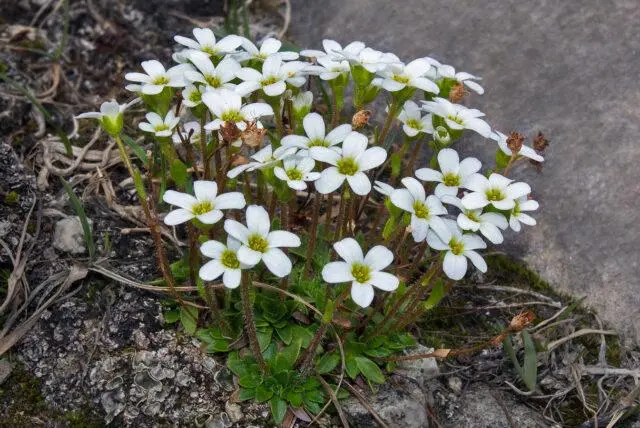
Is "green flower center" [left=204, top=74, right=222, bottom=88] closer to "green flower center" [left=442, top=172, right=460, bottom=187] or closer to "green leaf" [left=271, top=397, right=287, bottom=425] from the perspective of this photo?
"green flower center" [left=442, top=172, right=460, bottom=187]

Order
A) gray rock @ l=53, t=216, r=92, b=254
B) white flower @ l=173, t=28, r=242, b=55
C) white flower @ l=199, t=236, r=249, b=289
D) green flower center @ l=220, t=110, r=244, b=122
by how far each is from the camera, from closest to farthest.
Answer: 1. white flower @ l=199, t=236, r=249, b=289
2. green flower center @ l=220, t=110, r=244, b=122
3. white flower @ l=173, t=28, r=242, b=55
4. gray rock @ l=53, t=216, r=92, b=254

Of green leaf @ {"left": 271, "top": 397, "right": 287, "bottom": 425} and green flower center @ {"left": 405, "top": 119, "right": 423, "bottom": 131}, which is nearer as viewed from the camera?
green leaf @ {"left": 271, "top": 397, "right": 287, "bottom": 425}

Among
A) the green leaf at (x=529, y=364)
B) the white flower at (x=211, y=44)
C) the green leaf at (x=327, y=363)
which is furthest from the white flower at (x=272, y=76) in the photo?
the green leaf at (x=529, y=364)

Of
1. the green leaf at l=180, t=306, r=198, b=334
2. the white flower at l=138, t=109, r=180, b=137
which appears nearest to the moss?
the green leaf at l=180, t=306, r=198, b=334

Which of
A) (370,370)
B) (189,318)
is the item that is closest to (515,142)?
(370,370)

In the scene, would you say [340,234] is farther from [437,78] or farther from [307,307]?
[437,78]

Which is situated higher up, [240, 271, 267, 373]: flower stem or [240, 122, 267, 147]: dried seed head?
[240, 122, 267, 147]: dried seed head
